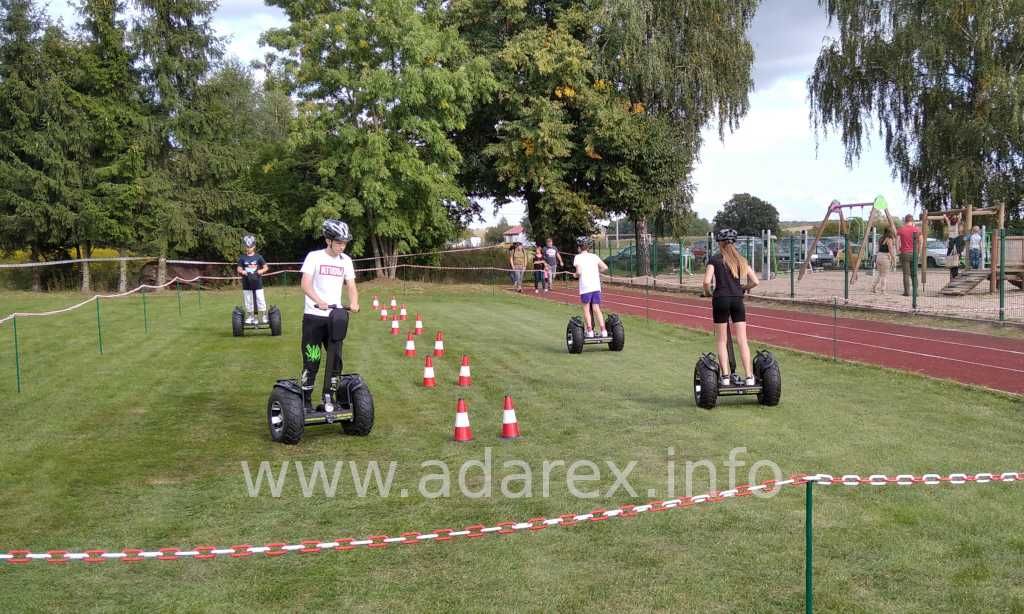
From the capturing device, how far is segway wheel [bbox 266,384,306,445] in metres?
8.72

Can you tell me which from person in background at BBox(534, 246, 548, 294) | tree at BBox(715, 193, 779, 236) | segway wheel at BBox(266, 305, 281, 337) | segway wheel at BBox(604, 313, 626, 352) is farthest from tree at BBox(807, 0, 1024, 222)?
tree at BBox(715, 193, 779, 236)

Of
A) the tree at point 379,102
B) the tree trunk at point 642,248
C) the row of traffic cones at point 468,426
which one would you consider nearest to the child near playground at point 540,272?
the tree at point 379,102

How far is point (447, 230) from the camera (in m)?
41.2

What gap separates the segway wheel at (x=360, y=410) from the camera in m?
9.04

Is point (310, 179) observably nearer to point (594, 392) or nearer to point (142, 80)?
point (142, 80)

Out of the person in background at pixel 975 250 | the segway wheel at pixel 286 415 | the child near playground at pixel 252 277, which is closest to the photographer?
the segway wheel at pixel 286 415

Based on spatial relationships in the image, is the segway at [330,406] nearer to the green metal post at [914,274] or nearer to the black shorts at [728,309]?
the black shorts at [728,309]

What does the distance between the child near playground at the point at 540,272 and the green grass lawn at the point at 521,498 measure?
1907 centimetres

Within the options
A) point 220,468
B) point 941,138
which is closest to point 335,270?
point 220,468

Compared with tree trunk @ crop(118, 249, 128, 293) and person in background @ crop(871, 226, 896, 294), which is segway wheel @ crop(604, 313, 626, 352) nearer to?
person in background @ crop(871, 226, 896, 294)

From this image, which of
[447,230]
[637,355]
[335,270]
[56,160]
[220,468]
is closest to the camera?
[220,468]

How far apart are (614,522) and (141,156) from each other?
127ft

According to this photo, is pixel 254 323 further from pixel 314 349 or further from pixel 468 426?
pixel 468 426

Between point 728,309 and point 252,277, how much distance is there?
10781mm
